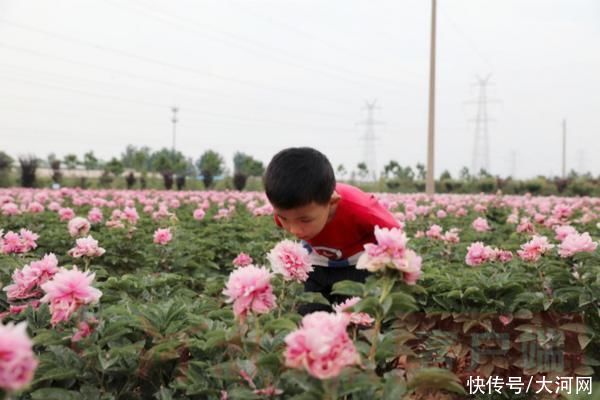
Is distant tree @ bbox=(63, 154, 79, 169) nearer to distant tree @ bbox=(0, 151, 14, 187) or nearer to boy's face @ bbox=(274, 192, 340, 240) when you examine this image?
distant tree @ bbox=(0, 151, 14, 187)

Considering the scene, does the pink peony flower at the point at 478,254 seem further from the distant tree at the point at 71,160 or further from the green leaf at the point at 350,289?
the distant tree at the point at 71,160

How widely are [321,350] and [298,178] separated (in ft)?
4.18

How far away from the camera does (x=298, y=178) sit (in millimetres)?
2479

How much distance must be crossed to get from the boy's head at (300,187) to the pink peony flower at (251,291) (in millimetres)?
790

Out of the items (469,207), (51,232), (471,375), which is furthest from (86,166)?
(471,375)

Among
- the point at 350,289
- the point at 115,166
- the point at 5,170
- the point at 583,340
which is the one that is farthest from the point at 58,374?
the point at 115,166

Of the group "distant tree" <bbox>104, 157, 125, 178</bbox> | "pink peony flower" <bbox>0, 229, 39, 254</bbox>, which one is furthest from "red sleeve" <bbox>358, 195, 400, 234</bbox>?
"distant tree" <bbox>104, 157, 125, 178</bbox>

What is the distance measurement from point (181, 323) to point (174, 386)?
0.39 m

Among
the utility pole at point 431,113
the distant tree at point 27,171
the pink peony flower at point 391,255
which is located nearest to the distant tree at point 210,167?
the distant tree at point 27,171

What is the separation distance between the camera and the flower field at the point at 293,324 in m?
1.64

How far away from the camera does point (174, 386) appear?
192cm

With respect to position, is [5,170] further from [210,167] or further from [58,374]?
[58,374]

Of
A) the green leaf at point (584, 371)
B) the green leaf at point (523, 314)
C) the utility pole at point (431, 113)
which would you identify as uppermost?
the utility pole at point (431, 113)

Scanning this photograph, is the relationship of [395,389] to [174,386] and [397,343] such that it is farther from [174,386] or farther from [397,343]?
[174,386]
